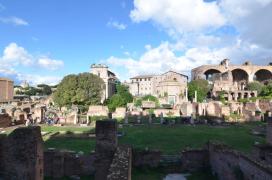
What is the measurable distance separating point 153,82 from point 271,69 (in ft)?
134

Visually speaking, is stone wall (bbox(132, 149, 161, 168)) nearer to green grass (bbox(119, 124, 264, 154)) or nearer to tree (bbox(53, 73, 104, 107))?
green grass (bbox(119, 124, 264, 154))

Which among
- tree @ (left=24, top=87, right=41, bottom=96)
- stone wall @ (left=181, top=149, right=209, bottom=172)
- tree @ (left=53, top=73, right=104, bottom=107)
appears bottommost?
stone wall @ (left=181, top=149, right=209, bottom=172)

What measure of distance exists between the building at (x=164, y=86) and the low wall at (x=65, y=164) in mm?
59187

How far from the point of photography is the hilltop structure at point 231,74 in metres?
81.6

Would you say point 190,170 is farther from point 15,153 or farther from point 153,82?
point 153,82

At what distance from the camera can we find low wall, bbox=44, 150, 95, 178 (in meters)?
15.0

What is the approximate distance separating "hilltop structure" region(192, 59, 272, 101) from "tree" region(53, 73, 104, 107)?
3067cm

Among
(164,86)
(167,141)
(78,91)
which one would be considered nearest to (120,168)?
(167,141)

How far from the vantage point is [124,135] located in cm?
2900

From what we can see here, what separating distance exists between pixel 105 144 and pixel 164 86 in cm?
7860

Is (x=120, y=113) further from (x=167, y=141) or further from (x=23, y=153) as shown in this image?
(x=23, y=153)

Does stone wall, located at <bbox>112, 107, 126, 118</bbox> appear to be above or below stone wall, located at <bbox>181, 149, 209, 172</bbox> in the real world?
above

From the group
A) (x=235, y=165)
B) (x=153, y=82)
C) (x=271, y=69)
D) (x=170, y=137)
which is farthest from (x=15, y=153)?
(x=153, y=82)

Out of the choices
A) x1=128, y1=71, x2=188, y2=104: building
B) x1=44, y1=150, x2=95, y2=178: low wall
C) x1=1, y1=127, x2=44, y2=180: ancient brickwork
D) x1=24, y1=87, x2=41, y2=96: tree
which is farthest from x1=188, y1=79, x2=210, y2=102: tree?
x1=24, y1=87, x2=41, y2=96: tree
